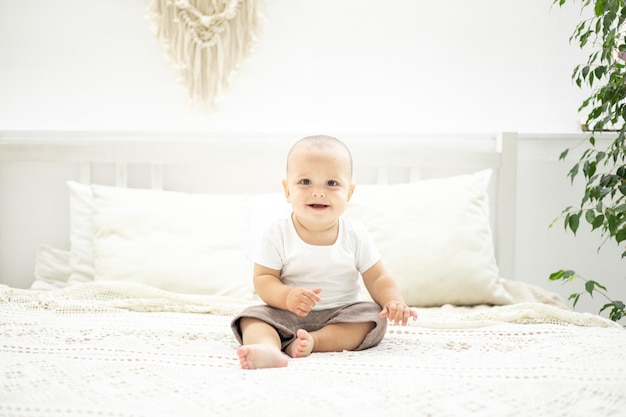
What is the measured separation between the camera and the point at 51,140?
2.19 meters

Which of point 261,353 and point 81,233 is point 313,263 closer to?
point 261,353

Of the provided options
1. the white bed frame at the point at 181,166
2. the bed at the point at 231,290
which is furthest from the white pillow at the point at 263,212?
Answer: the white bed frame at the point at 181,166

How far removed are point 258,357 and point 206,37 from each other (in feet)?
4.90

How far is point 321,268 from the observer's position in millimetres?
1273

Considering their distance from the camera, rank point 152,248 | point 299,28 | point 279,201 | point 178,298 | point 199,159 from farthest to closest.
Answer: point 299,28
point 199,159
point 279,201
point 152,248
point 178,298

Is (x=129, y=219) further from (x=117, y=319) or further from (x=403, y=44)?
(x=403, y=44)

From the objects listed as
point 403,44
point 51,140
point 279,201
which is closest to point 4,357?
point 279,201

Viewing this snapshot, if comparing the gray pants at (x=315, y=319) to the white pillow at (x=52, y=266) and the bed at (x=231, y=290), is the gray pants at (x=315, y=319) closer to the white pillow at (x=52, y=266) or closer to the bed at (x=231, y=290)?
the bed at (x=231, y=290)

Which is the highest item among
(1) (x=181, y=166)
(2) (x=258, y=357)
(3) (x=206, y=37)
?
(3) (x=206, y=37)

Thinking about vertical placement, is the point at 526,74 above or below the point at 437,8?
below

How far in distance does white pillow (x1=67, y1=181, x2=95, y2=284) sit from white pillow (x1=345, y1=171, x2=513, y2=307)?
2.62 ft

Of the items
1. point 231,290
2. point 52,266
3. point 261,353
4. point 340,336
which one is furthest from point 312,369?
point 52,266

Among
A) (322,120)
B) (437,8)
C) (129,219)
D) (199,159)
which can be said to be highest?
(437,8)

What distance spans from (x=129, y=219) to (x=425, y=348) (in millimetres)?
1021
